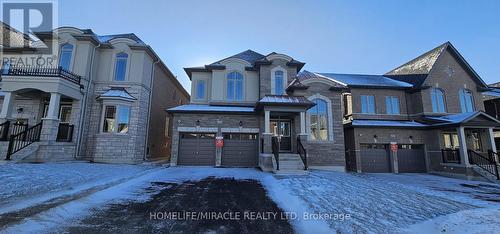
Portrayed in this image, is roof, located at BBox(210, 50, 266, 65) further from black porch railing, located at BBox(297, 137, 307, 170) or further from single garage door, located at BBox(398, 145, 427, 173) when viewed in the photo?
single garage door, located at BBox(398, 145, 427, 173)

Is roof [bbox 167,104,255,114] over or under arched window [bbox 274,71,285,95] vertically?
under

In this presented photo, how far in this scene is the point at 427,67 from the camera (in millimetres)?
16891

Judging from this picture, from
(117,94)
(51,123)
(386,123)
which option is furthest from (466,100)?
(51,123)

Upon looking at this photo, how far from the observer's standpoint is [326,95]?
14680 millimetres

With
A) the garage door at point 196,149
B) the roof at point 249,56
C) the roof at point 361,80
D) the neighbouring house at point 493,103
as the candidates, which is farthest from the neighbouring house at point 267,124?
the neighbouring house at point 493,103

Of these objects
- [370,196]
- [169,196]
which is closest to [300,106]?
[370,196]

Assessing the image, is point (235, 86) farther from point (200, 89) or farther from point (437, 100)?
point (437, 100)

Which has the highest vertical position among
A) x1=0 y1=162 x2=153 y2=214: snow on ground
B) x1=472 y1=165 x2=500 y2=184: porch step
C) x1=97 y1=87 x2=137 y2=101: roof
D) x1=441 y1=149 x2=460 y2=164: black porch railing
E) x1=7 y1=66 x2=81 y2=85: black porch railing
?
x1=7 y1=66 x2=81 y2=85: black porch railing

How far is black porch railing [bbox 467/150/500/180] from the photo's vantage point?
12.6 m

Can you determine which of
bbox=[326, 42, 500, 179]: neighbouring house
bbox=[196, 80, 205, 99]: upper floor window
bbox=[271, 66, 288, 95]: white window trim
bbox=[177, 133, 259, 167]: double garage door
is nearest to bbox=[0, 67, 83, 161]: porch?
bbox=[177, 133, 259, 167]: double garage door

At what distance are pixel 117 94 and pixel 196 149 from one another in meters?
6.06

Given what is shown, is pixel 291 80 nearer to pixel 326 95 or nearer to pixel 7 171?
pixel 326 95

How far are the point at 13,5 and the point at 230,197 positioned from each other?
16.6 metres

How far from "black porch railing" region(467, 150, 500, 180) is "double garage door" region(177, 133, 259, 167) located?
46.6ft
